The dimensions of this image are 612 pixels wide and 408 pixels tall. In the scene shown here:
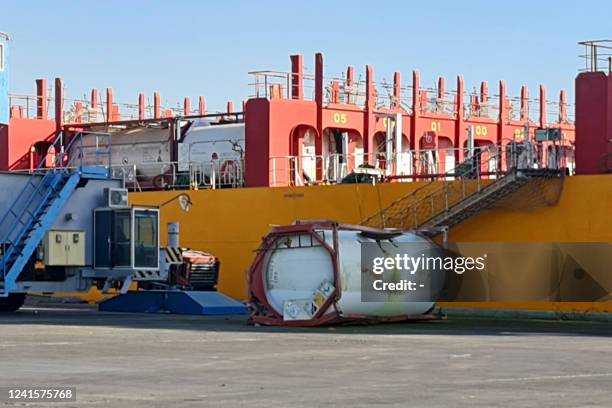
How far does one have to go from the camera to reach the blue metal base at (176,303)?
34.2 metres

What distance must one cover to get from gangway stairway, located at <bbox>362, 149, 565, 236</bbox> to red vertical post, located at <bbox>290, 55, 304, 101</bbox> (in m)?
8.80

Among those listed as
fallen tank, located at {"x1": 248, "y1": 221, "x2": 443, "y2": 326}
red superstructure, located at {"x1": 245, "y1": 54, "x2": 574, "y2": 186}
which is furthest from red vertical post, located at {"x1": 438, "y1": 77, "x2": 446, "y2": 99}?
fallen tank, located at {"x1": 248, "y1": 221, "x2": 443, "y2": 326}

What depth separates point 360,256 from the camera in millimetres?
28672

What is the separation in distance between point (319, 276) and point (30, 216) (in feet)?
29.6

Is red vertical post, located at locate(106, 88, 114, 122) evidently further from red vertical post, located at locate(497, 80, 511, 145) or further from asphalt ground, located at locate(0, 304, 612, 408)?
asphalt ground, located at locate(0, 304, 612, 408)

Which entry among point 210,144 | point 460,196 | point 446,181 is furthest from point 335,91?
point 460,196

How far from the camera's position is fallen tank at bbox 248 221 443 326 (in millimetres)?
Result: 28375

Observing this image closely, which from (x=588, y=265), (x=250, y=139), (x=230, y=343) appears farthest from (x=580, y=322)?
(x=250, y=139)

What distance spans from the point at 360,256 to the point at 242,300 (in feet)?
38.3

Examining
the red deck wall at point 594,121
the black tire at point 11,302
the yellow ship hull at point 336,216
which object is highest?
the red deck wall at point 594,121

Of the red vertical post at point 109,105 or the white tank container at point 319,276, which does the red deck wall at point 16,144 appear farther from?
the white tank container at point 319,276

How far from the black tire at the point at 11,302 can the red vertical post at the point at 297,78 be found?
12641mm

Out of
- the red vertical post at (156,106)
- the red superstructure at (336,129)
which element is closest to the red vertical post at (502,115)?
the red superstructure at (336,129)

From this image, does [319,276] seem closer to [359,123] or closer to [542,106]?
[359,123]
